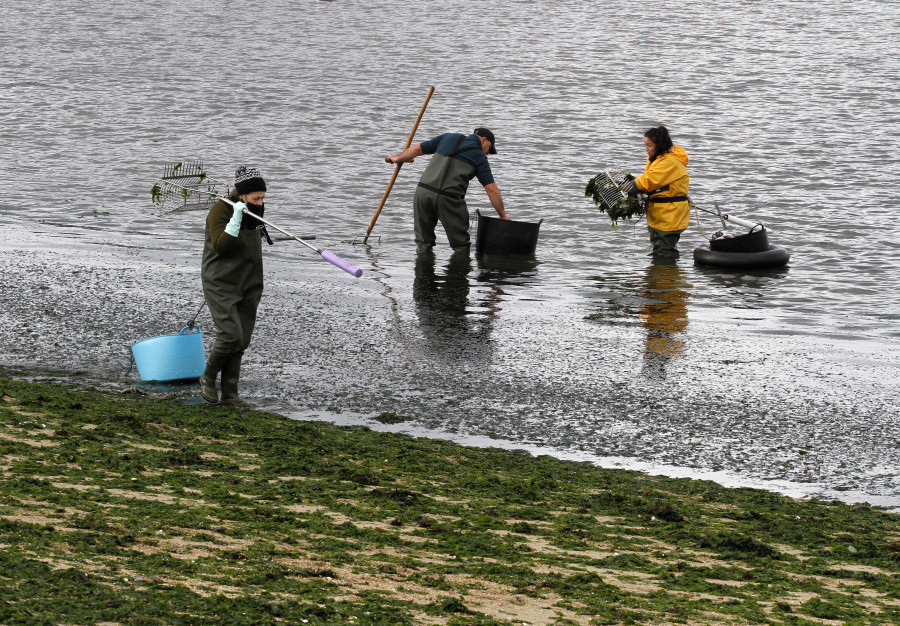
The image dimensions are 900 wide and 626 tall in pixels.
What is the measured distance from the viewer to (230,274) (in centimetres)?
745

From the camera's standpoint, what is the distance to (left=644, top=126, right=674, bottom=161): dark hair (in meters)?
12.8

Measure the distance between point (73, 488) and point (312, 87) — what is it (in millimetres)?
27363

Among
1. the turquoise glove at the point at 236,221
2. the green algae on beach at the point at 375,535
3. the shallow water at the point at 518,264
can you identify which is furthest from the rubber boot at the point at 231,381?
the turquoise glove at the point at 236,221

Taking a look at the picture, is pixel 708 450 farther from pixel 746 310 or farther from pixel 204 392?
pixel 746 310

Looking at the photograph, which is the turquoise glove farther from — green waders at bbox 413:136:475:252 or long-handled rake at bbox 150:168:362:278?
green waders at bbox 413:136:475:252

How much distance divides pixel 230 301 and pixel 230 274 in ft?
A: 0.60

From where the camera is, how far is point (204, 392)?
297 inches

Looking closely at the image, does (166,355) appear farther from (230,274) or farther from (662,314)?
A: (662,314)

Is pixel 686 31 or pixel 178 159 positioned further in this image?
pixel 686 31

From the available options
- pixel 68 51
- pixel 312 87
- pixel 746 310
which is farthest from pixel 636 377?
pixel 68 51

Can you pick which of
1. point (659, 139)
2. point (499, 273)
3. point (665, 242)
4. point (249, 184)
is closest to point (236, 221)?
point (249, 184)

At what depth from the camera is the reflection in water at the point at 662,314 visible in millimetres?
9156

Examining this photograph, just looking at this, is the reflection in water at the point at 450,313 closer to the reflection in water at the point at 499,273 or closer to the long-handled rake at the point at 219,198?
the reflection in water at the point at 499,273

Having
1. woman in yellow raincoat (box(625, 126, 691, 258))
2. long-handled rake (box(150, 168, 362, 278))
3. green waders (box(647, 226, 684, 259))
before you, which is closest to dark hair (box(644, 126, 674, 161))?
woman in yellow raincoat (box(625, 126, 691, 258))
